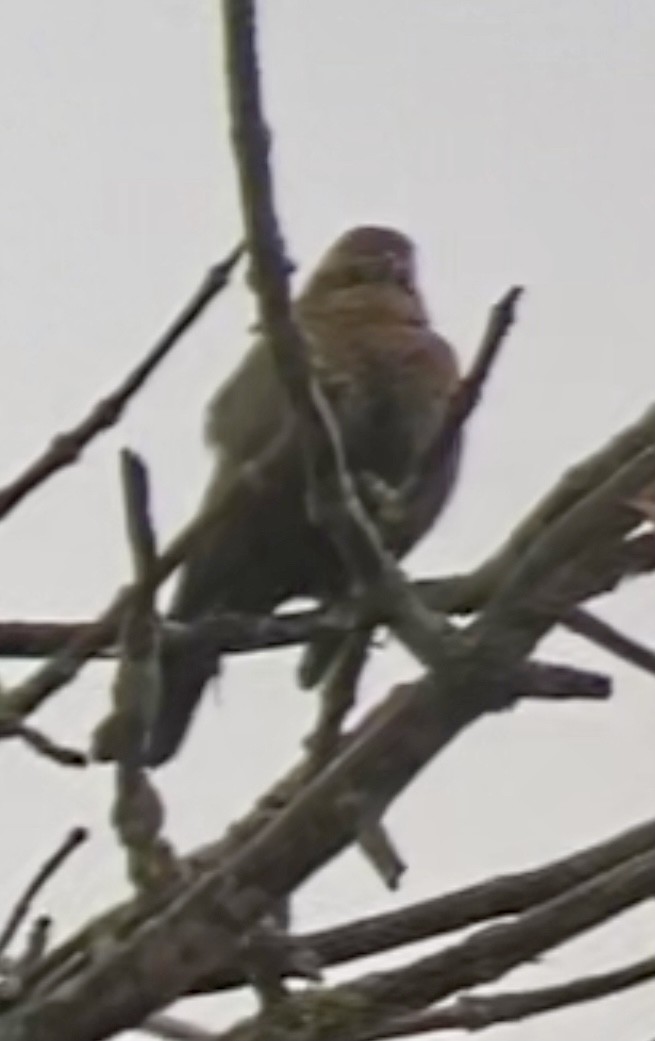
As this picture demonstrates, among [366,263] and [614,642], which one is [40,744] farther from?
[366,263]

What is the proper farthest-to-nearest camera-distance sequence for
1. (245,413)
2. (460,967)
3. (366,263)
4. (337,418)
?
(366,263)
(245,413)
(337,418)
(460,967)

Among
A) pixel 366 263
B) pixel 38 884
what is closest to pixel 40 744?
pixel 38 884

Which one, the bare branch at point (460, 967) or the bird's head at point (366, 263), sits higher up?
the bird's head at point (366, 263)

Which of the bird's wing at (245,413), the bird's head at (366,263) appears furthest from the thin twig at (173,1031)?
the bird's head at (366,263)

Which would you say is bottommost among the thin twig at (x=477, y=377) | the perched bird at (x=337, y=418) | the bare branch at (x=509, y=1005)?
the bare branch at (x=509, y=1005)

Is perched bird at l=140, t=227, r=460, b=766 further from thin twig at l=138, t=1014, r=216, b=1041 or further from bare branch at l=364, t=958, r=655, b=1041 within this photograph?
bare branch at l=364, t=958, r=655, b=1041

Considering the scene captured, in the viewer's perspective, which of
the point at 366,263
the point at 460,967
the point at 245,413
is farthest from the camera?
the point at 366,263

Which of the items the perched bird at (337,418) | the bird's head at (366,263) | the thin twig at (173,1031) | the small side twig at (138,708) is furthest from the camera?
the bird's head at (366,263)

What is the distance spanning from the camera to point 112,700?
72cm

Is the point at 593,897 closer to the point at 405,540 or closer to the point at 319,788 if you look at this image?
the point at 319,788

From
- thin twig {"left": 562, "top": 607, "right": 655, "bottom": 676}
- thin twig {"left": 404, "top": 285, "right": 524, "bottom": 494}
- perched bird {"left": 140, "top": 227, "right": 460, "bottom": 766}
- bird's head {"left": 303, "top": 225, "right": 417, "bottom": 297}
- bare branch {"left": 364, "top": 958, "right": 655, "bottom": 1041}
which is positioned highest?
bird's head {"left": 303, "top": 225, "right": 417, "bottom": 297}

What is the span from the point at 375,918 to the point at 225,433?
5.01ft

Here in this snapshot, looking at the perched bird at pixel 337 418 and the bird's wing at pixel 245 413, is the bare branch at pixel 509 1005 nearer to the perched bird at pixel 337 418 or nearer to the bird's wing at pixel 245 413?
the perched bird at pixel 337 418

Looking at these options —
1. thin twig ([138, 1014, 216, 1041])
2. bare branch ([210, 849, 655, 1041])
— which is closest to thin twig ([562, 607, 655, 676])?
bare branch ([210, 849, 655, 1041])
